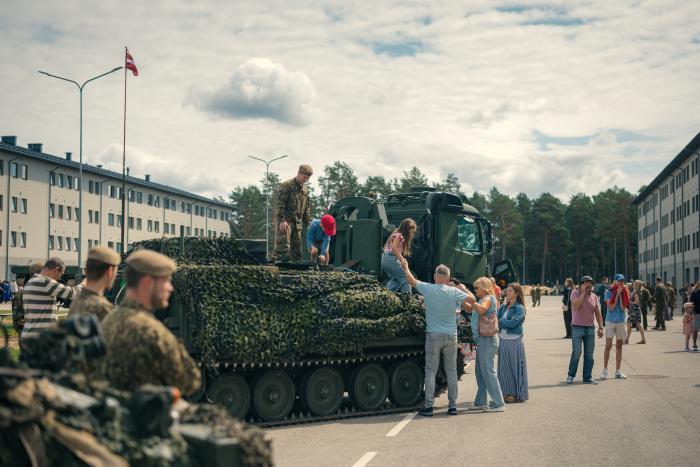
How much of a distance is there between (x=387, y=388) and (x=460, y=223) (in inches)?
196

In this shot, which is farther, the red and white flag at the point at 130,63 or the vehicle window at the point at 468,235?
the red and white flag at the point at 130,63

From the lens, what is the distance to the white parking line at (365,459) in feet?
27.7

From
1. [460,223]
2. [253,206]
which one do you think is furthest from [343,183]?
[460,223]

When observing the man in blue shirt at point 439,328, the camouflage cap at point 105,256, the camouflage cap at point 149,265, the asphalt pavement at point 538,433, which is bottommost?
the asphalt pavement at point 538,433

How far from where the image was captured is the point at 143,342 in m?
4.46

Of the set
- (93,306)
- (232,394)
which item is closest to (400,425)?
(232,394)

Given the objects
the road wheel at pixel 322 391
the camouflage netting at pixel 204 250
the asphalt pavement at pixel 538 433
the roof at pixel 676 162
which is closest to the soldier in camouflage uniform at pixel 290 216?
the camouflage netting at pixel 204 250

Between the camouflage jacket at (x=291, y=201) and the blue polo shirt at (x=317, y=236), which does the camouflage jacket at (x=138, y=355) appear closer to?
the blue polo shirt at (x=317, y=236)

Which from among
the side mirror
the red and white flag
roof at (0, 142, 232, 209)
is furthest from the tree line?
the side mirror

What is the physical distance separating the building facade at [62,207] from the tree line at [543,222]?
30.0 metres

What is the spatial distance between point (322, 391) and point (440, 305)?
1.96 meters

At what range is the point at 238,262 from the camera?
11.2 metres

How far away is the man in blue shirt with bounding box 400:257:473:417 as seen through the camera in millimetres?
11922

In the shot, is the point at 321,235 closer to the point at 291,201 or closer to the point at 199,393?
the point at 291,201
